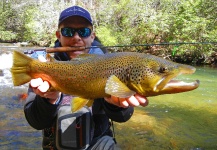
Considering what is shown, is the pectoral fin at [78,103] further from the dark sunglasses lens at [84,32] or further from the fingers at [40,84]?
the dark sunglasses lens at [84,32]

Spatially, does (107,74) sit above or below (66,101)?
above

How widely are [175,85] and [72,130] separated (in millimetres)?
1399

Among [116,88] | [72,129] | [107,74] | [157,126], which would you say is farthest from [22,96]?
[116,88]

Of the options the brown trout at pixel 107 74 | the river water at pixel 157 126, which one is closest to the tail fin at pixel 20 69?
the brown trout at pixel 107 74

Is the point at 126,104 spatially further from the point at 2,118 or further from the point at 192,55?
the point at 192,55

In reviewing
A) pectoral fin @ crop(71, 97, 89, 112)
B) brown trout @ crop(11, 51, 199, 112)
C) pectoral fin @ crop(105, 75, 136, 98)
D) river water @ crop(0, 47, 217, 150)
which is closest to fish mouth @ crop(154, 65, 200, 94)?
brown trout @ crop(11, 51, 199, 112)

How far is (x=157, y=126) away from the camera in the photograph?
20.5 feet

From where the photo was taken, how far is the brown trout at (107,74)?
1923mm

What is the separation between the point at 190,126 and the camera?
20.7ft

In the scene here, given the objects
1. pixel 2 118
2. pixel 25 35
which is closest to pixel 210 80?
pixel 2 118

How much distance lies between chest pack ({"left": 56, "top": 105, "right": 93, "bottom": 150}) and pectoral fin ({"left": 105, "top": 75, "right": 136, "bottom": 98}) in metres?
0.98

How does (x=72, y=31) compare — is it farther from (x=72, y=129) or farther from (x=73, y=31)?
(x=72, y=129)

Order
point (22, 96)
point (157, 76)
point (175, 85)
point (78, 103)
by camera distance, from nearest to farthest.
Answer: point (175, 85), point (157, 76), point (78, 103), point (22, 96)

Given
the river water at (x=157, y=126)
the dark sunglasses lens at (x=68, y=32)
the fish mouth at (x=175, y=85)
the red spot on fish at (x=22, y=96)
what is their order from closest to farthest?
the fish mouth at (x=175, y=85), the dark sunglasses lens at (x=68, y=32), the river water at (x=157, y=126), the red spot on fish at (x=22, y=96)
